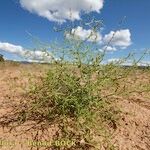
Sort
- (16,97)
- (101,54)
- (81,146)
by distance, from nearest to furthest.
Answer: (81,146) → (101,54) → (16,97)

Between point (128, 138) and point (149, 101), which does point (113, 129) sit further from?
point (149, 101)

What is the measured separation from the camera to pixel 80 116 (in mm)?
5051

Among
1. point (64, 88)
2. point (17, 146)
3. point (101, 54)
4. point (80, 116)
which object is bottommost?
point (17, 146)

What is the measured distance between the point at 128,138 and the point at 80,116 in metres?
0.75

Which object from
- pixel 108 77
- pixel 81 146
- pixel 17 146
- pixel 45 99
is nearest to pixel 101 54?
pixel 108 77

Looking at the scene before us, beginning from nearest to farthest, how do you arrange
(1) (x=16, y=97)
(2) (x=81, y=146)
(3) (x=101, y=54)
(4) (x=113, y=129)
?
(2) (x=81, y=146)
(4) (x=113, y=129)
(3) (x=101, y=54)
(1) (x=16, y=97)

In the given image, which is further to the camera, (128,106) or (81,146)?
(128,106)

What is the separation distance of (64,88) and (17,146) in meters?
1.17

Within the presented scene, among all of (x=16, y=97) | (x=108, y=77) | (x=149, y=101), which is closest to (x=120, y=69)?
(x=108, y=77)

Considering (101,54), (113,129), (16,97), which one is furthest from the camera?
(16,97)

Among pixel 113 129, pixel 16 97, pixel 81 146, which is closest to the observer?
pixel 81 146

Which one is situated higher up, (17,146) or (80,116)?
(80,116)

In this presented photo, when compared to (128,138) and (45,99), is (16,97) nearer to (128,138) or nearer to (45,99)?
(45,99)

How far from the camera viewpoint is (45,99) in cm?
538
